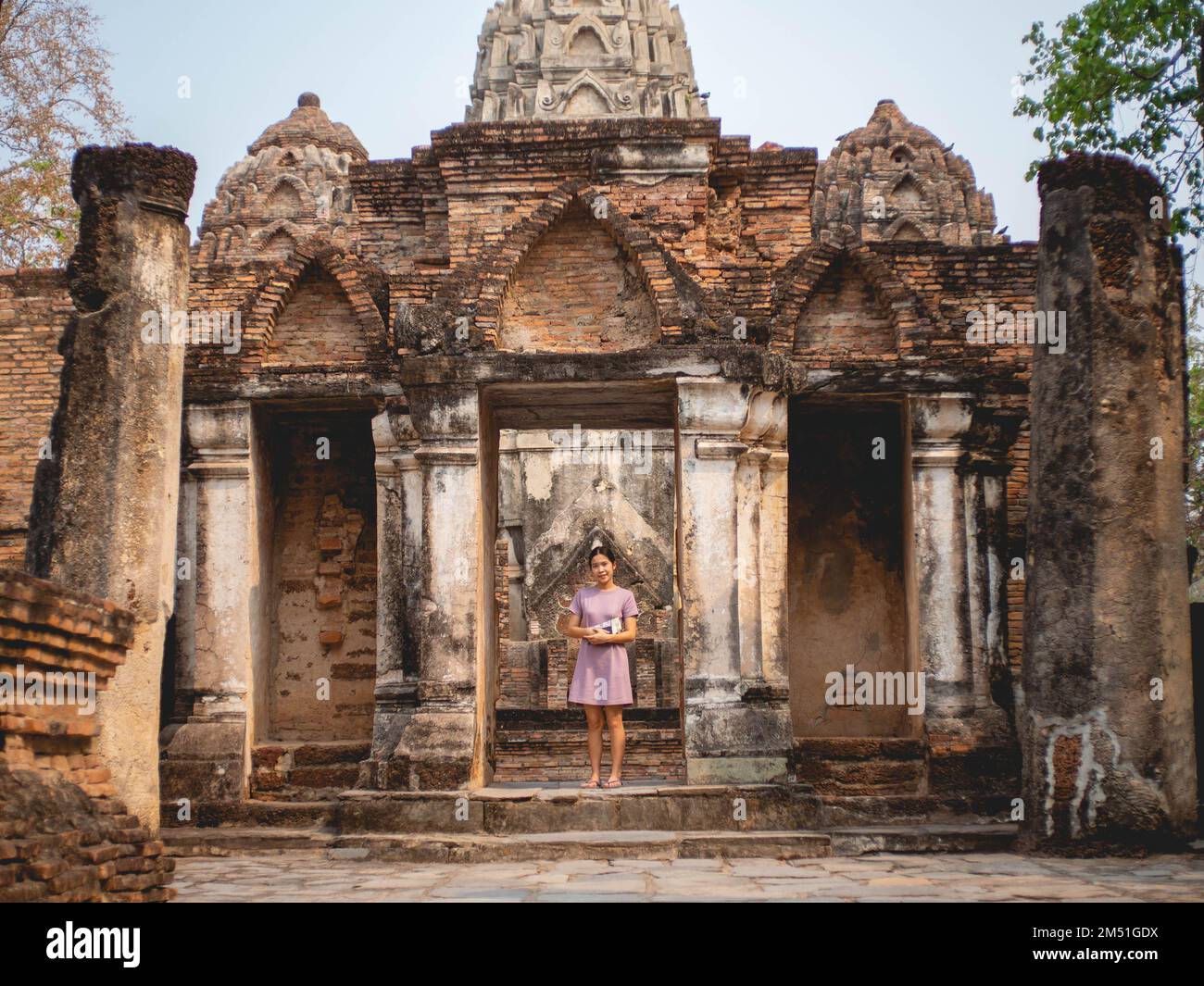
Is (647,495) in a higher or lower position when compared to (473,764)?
higher

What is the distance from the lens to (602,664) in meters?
9.11

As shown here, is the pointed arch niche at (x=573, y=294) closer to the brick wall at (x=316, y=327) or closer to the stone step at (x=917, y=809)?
the brick wall at (x=316, y=327)

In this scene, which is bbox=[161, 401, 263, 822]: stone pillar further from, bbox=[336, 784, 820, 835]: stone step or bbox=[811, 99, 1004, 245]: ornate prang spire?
bbox=[811, 99, 1004, 245]: ornate prang spire

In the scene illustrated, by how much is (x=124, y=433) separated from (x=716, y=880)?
376 cm

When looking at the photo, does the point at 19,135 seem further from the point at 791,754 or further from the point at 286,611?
the point at 791,754

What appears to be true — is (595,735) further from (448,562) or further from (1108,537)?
(1108,537)

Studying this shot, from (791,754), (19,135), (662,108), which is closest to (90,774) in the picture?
(791,754)

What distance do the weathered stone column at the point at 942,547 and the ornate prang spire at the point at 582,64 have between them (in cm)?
2255

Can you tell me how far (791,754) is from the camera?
893 centimetres

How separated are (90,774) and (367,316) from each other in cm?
467

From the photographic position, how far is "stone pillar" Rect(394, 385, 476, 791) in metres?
9.02

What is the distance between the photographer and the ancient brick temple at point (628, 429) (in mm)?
9141

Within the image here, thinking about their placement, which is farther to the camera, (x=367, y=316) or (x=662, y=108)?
(x=662, y=108)

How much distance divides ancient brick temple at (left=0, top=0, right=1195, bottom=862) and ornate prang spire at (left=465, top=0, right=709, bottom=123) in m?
21.4
